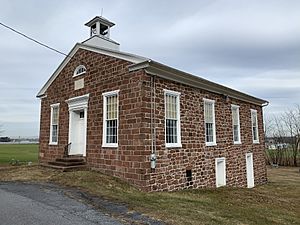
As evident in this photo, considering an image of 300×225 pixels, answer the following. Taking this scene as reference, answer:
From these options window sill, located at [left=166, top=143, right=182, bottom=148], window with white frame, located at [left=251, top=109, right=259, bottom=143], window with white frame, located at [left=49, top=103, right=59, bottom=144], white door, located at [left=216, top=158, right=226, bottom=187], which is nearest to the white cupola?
window with white frame, located at [left=49, top=103, right=59, bottom=144]

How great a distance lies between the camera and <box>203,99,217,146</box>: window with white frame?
12.9 metres

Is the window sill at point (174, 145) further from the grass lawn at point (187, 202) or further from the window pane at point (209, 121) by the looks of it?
the window pane at point (209, 121)

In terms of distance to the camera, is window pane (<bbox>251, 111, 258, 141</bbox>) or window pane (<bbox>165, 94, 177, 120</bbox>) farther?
window pane (<bbox>251, 111, 258, 141</bbox>)

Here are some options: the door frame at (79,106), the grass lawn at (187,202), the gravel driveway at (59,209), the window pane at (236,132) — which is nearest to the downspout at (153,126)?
the grass lawn at (187,202)

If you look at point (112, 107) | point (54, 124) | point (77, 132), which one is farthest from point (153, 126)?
point (54, 124)

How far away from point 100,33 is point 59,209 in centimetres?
1007

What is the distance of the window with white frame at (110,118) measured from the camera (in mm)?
10680

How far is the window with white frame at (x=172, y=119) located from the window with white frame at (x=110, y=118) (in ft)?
6.37

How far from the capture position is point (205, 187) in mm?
12062

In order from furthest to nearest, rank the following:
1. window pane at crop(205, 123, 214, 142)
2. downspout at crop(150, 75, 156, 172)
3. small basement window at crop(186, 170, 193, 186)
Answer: window pane at crop(205, 123, 214, 142)
small basement window at crop(186, 170, 193, 186)
downspout at crop(150, 75, 156, 172)

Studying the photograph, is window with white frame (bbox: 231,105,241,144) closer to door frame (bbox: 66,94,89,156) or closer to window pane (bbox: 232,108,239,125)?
window pane (bbox: 232,108,239,125)

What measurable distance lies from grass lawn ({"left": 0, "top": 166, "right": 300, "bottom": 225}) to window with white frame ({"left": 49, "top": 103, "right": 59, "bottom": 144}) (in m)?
2.65

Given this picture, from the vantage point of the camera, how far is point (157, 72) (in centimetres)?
1011

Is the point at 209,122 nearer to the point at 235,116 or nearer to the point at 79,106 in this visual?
the point at 235,116
